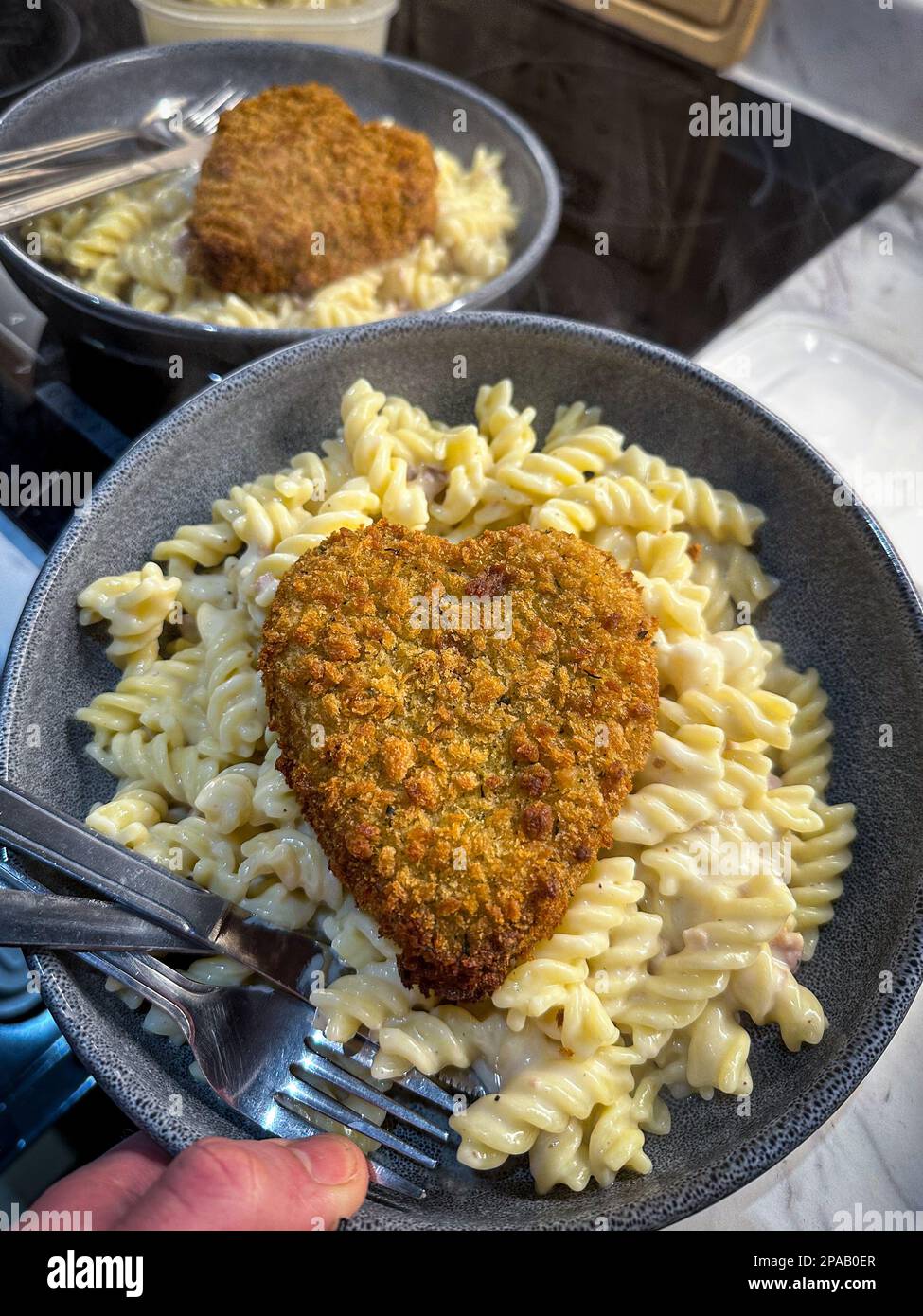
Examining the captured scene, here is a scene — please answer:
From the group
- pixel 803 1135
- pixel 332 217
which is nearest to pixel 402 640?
pixel 803 1135

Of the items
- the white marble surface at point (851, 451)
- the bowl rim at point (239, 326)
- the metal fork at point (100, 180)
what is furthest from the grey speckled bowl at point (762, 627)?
the metal fork at point (100, 180)

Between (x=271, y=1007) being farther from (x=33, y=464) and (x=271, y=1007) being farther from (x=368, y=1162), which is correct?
(x=33, y=464)

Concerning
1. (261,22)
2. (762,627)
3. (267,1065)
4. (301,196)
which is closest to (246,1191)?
(267,1065)

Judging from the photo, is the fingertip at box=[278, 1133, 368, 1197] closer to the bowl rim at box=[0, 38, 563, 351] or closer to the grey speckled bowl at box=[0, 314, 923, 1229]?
the grey speckled bowl at box=[0, 314, 923, 1229]

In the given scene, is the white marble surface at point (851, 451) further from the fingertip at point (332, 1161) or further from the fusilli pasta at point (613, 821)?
the fingertip at point (332, 1161)

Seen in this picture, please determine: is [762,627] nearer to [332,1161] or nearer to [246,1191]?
[332,1161]
